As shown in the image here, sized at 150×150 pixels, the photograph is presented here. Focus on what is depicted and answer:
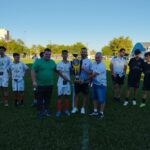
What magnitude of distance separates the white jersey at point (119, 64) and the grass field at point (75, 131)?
2.22 meters

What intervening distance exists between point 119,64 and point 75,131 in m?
5.04

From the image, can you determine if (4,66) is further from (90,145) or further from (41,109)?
(90,145)

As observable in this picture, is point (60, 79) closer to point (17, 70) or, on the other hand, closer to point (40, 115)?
point (40, 115)

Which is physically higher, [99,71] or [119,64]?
[119,64]

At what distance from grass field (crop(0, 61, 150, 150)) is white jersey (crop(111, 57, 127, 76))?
2.22m

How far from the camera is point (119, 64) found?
40.3ft

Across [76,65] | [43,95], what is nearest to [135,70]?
[76,65]

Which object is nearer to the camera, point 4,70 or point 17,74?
point 4,70

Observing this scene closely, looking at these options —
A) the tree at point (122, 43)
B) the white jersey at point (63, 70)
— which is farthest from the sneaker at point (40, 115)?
the tree at point (122, 43)

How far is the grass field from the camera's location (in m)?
6.77

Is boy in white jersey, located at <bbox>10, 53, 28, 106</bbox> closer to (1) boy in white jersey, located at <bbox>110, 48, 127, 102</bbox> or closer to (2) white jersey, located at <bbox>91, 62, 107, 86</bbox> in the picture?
(2) white jersey, located at <bbox>91, 62, 107, 86</bbox>

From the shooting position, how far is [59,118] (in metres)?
9.16

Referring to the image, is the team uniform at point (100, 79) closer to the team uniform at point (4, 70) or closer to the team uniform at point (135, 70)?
the team uniform at point (135, 70)

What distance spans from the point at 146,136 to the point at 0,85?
16.8 feet
